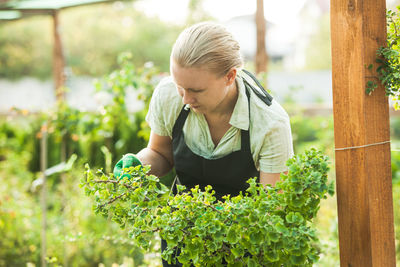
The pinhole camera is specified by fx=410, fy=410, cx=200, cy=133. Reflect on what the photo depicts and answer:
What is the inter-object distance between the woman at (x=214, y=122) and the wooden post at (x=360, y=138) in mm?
212

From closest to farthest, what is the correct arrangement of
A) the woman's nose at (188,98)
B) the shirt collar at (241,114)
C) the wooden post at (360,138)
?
the wooden post at (360,138), the woman's nose at (188,98), the shirt collar at (241,114)

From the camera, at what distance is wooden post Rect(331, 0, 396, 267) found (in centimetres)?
119

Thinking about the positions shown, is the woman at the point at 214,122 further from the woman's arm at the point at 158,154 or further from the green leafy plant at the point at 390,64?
the green leafy plant at the point at 390,64

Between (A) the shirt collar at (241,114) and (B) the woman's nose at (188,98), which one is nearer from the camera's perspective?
(B) the woman's nose at (188,98)

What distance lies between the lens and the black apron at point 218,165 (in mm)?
1446

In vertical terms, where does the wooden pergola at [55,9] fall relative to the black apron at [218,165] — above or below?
above

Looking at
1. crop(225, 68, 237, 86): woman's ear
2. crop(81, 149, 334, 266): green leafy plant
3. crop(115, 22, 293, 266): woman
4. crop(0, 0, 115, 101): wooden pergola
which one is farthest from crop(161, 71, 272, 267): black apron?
crop(0, 0, 115, 101): wooden pergola

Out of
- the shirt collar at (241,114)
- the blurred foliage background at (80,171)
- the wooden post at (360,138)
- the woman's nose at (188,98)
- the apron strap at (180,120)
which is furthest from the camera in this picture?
the blurred foliage background at (80,171)

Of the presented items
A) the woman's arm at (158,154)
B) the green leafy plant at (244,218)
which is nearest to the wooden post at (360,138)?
the green leafy plant at (244,218)

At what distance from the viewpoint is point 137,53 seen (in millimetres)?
9180

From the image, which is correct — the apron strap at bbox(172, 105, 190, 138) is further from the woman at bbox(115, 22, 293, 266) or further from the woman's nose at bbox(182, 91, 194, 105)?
the woman's nose at bbox(182, 91, 194, 105)

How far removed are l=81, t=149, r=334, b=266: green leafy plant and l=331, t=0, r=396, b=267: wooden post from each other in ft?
0.41

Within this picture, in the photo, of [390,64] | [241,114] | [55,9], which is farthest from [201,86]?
[55,9]

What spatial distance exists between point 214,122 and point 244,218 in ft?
1.64
